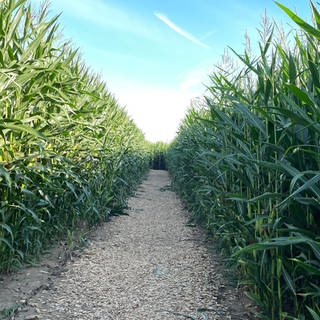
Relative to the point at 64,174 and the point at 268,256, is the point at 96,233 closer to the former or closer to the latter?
the point at 64,174

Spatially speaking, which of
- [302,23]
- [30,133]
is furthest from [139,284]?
[302,23]

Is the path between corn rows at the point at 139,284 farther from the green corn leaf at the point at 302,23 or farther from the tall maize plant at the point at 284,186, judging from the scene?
the green corn leaf at the point at 302,23

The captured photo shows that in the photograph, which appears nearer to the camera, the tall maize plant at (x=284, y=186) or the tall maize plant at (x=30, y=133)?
the tall maize plant at (x=284, y=186)

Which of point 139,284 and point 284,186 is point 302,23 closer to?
point 284,186

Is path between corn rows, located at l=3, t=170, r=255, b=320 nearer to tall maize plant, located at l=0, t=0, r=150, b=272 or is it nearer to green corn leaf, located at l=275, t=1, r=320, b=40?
tall maize plant, located at l=0, t=0, r=150, b=272

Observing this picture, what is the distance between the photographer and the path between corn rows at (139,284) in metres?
2.51

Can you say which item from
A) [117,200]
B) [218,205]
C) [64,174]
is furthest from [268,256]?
[117,200]

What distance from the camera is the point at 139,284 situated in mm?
3037

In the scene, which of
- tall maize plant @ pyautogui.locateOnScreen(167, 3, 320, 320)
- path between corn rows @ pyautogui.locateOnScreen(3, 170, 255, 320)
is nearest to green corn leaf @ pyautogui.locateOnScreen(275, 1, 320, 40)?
tall maize plant @ pyautogui.locateOnScreen(167, 3, 320, 320)

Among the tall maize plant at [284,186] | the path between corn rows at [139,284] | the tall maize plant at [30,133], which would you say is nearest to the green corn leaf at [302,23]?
the tall maize plant at [284,186]

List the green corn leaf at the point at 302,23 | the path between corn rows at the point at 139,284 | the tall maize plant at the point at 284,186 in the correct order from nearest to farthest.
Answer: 1. the green corn leaf at the point at 302,23
2. the tall maize plant at the point at 284,186
3. the path between corn rows at the point at 139,284

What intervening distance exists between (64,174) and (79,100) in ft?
3.43

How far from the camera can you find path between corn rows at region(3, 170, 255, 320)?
2.51m

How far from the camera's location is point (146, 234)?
193 inches
